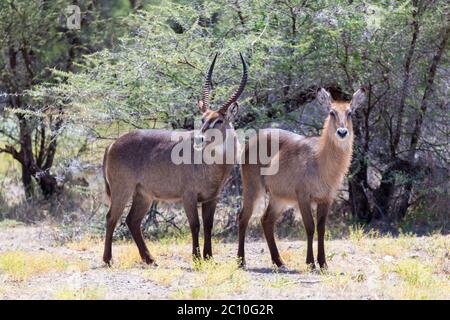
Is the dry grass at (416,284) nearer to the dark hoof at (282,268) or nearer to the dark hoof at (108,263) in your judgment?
the dark hoof at (282,268)

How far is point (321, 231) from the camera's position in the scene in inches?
353

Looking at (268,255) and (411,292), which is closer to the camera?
(411,292)

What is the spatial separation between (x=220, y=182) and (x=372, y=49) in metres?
3.52

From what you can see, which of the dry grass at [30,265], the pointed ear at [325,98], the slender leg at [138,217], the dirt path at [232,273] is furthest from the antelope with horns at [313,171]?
the dry grass at [30,265]

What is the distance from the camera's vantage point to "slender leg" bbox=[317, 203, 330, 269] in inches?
349

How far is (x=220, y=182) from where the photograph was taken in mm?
9375

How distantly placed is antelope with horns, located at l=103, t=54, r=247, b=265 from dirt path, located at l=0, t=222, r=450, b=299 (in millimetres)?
464

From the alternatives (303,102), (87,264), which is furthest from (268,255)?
(303,102)

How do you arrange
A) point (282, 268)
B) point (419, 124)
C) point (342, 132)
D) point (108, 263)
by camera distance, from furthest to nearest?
point (419, 124) → point (108, 263) → point (282, 268) → point (342, 132)

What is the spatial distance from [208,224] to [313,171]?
1329 mm

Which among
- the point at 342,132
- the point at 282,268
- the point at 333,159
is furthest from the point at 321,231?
the point at 342,132

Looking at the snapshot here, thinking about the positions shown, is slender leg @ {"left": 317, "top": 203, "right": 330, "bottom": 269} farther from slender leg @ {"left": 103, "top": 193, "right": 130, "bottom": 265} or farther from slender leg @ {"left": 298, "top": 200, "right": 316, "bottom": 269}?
slender leg @ {"left": 103, "top": 193, "right": 130, "bottom": 265}

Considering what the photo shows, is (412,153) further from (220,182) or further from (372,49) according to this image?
(220,182)

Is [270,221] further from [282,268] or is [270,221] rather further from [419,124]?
[419,124]
